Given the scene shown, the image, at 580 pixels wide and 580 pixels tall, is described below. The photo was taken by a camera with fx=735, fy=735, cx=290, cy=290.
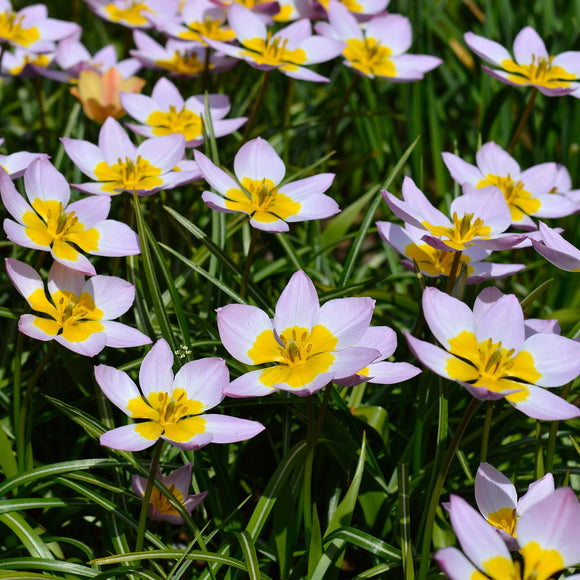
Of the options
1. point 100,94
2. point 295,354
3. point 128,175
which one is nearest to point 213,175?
point 128,175

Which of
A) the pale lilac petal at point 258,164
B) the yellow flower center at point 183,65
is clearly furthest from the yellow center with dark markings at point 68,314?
the yellow flower center at point 183,65

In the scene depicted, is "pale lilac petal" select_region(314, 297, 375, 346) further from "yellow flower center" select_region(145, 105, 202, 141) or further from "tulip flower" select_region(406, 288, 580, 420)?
"yellow flower center" select_region(145, 105, 202, 141)

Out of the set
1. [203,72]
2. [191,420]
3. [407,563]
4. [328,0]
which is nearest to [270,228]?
[191,420]

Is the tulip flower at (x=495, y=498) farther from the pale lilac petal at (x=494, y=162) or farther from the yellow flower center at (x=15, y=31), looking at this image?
the yellow flower center at (x=15, y=31)

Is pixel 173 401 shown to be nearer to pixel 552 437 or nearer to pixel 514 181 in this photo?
pixel 552 437

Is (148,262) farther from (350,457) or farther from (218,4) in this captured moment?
(218,4)

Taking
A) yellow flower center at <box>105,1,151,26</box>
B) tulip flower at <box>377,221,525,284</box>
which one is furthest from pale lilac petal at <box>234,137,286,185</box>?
yellow flower center at <box>105,1,151,26</box>

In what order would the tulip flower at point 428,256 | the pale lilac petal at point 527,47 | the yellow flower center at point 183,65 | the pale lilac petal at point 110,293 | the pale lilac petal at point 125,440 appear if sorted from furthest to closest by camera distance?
1. the yellow flower center at point 183,65
2. the pale lilac petal at point 527,47
3. the tulip flower at point 428,256
4. the pale lilac petal at point 110,293
5. the pale lilac petal at point 125,440
